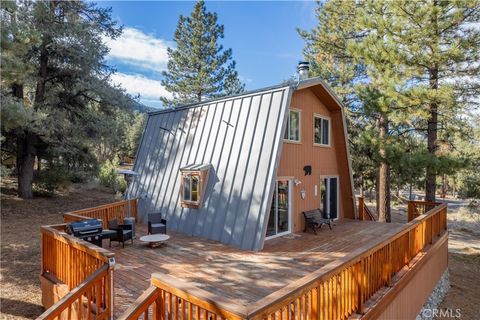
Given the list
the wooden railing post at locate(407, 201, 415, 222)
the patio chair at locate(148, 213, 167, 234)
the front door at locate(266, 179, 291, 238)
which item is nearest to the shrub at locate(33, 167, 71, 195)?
the patio chair at locate(148, 213, 167, 234)

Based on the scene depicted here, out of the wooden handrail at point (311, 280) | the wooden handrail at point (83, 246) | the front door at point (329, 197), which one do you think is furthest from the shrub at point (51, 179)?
the wooden handrail at point (311, 280)

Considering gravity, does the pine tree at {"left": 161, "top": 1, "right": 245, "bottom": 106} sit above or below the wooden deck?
above

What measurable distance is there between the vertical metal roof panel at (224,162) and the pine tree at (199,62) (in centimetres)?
1221

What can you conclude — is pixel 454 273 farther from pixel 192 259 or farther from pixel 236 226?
pixel 192 259

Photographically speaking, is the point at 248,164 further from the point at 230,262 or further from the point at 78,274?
the point at 78,274

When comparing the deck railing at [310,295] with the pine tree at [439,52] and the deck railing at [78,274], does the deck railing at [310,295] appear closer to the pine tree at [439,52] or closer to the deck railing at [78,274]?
the deck railing at [78,274]

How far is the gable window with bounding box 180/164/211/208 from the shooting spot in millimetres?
9133

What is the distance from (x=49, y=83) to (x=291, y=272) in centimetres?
1517

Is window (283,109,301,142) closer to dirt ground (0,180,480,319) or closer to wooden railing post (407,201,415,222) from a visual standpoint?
wooden railing post (407,201,415,222)

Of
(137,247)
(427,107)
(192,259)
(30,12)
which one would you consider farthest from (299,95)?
(30,12)

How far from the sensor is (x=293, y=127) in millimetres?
9633

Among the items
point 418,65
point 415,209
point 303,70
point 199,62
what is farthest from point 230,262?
point 199,62

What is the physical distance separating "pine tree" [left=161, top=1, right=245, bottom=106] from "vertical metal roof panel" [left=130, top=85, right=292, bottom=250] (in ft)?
40.1

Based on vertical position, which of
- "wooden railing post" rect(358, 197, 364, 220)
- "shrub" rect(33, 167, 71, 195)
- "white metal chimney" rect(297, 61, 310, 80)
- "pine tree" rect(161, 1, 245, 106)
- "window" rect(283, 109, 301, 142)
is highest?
"pine tree" rect(161, 1, 245, 106)
